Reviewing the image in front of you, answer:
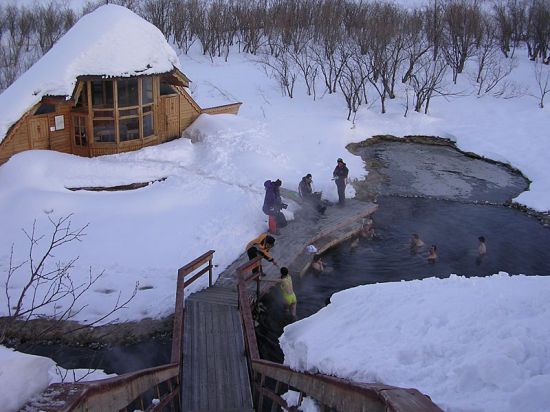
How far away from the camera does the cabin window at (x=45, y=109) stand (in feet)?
58.1

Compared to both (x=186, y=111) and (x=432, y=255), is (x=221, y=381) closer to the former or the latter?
(x=432, y=255)

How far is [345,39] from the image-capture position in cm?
3212

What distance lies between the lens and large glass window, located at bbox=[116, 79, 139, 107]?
61.8ft

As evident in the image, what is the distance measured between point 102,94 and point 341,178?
352 inches

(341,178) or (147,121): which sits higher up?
(147,121)

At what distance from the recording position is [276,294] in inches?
510

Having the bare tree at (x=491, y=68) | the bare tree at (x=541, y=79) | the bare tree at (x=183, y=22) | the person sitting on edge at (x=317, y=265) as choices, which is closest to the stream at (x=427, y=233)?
the person sitting on edge at (x=317, y=265)

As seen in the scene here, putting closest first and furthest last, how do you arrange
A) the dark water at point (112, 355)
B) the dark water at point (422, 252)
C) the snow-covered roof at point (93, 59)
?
the dark water at point (112, 355) → the dark water at point (422, 252) → the snow-covered roof at point (93, 59)

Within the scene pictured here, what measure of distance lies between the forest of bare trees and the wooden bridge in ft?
58.9

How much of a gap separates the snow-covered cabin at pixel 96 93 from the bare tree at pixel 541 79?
65.0ft

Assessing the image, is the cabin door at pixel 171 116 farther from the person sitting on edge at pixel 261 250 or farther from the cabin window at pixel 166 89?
the person sitting on edge at pixel 261 250

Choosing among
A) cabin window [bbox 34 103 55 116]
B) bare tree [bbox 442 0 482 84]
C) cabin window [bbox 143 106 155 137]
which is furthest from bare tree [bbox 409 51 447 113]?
cabin window [bbox 34 103 55 116]

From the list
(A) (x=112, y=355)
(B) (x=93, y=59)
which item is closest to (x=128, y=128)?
(B) (x=93, y=59)

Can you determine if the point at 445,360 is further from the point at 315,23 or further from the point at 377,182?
the point at 315,23
